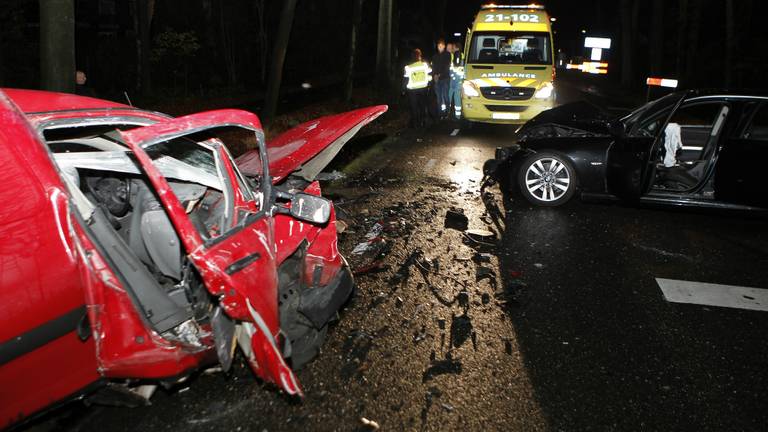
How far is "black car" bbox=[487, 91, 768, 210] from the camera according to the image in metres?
5.61

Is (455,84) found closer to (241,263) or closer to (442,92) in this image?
(442,92)

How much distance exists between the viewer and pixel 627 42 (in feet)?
98.6

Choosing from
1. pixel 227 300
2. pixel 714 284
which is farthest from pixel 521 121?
pixel 227 300

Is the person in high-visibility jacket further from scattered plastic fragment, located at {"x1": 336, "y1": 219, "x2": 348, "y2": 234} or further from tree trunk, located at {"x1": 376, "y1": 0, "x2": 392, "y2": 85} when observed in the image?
scattered plastic fragment, located at {"x1": 336, "y1": 219, "x2": 348, "y2": 234}

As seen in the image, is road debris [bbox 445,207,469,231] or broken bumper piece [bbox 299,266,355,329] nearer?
broken bumper piece [bbox 299,266,355,329]

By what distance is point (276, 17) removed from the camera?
1150 inches

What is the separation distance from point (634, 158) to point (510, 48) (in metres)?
7.02

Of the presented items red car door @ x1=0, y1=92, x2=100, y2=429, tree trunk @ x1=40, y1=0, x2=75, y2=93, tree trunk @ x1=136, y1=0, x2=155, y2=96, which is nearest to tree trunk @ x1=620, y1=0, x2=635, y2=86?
tree trunk @ x1=136, y1=0, x2=155, y2=96

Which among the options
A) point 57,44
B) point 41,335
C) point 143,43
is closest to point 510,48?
point 57,44

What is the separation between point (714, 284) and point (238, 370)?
4050 millimetres

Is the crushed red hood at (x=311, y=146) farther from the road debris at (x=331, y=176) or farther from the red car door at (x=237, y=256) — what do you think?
the road debris at (x=331, y=176)

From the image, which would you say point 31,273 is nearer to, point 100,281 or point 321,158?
point 100,281

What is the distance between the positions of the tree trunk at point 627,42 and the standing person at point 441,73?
19321mm

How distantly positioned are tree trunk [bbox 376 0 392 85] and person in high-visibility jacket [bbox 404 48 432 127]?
20.1ft
